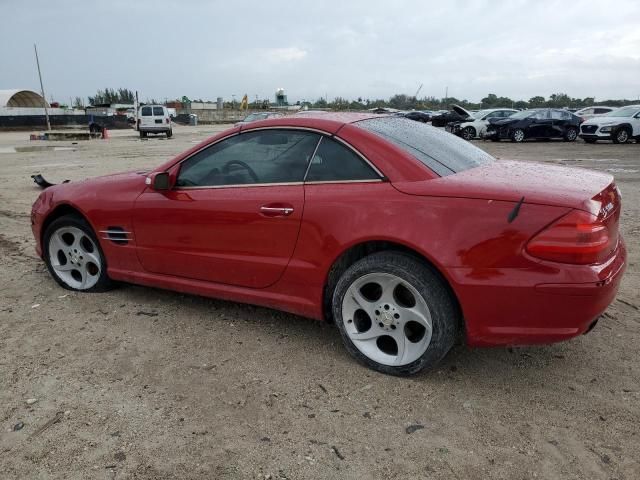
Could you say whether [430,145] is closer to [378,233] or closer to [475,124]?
[378,233]

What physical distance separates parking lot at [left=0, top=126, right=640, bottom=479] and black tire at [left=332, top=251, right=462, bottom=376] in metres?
0.15

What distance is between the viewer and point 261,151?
334cm

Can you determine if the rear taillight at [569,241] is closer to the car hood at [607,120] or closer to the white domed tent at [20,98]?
the car hood at [607,120]

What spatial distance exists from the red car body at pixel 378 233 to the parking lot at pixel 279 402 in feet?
1.14

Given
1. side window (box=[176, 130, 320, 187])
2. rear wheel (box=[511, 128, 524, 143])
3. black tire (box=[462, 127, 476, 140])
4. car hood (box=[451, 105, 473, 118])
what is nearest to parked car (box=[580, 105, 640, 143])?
rear wheel (box=[511, 128, 524, 143])

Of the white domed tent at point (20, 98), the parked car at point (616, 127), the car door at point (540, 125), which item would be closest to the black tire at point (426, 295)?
the parked car at point (616, 127)

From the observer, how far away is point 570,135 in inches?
910

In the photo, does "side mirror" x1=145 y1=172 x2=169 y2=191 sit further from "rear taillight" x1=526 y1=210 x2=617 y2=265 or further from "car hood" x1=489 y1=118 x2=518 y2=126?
"car hood" x1=489 y1=118 x2=518 y2=126

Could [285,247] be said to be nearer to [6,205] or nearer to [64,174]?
[6,205]

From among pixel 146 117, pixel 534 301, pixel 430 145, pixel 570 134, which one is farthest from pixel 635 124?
pixel 146 117

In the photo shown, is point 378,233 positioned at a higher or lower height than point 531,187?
lower

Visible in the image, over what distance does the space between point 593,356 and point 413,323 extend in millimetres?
1179

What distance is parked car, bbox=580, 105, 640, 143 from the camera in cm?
2034

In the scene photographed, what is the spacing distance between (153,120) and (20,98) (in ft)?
108
